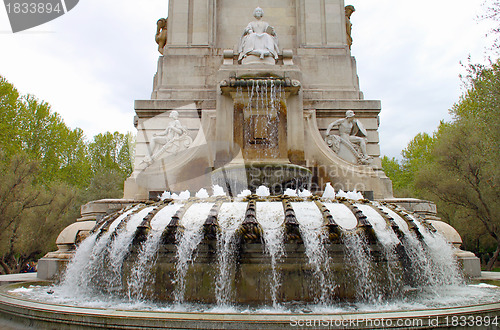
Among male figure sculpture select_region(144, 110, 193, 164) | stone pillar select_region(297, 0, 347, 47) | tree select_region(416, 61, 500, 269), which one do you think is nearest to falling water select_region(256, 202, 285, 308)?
male figure sculpture select_region(144, 110, 193, 164)

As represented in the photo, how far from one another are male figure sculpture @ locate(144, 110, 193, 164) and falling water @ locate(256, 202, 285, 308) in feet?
20.7

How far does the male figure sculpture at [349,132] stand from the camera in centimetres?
1148

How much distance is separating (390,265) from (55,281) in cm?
596

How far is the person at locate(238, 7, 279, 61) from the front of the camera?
12.2 m

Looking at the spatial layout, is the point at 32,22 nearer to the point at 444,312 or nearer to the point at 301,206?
the point at 301,206

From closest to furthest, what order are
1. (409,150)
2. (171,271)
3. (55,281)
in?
(171,271) < (55,281) < (409,150)

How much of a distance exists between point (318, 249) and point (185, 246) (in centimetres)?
172

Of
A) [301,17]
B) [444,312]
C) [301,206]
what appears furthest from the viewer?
[301,17]

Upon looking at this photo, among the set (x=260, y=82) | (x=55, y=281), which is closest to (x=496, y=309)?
(x=55, y=281)

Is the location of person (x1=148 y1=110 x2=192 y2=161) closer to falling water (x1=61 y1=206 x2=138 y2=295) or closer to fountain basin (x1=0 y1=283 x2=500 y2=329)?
falling water (x1=61 y1=206 x2=138 y2=295)

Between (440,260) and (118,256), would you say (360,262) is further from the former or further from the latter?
(118,256)

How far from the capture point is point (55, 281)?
7020 millimetres

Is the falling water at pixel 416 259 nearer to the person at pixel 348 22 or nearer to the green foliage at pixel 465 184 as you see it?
the person at pixel 348 22

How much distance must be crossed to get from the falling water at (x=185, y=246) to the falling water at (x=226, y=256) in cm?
29
